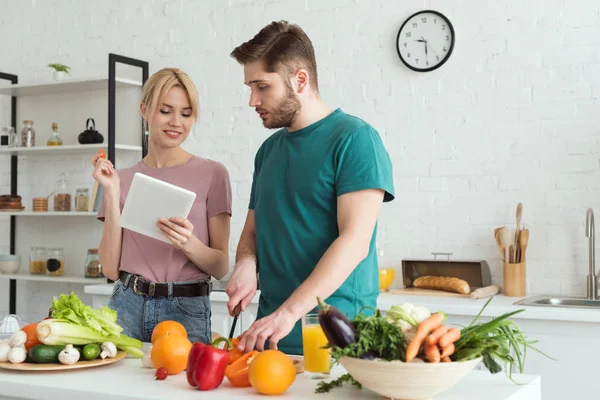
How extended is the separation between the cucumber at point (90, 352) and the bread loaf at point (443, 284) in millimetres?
2059

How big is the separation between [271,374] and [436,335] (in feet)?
1.16

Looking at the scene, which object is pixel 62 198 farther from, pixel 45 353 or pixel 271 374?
pixel 271 374

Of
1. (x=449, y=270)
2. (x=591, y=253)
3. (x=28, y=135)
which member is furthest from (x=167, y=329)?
(x=28, y=135)

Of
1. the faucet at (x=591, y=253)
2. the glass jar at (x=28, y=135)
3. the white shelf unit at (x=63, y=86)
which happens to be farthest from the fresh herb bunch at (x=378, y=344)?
the glass jar at (x=28, y=135)

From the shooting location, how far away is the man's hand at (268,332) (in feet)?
5.57

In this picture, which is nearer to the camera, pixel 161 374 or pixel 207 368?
pixel 207 368

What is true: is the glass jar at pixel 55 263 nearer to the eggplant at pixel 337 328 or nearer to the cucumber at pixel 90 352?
the cucumber at pixel 90 352

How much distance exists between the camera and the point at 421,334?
4.63 ft

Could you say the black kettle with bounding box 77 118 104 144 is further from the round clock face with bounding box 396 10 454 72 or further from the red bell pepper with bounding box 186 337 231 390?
the red bell pepper with bounding box 186 337 231 390

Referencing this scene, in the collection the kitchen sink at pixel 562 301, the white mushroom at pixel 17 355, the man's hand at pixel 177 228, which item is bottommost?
the kitchen sink at pixel 562 301

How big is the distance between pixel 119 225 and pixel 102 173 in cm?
18

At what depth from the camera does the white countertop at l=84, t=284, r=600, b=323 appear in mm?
3025

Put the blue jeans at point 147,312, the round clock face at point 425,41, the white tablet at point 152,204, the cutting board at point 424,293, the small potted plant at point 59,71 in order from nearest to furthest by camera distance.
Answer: the white tablet at point 152,204 < the blue jeans at point 147,312 < the cutting board at point 424,293 < the round clock face at point 425,41 < the small potted plant at point 59,71

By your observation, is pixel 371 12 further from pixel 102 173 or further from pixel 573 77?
pixel 102 173
